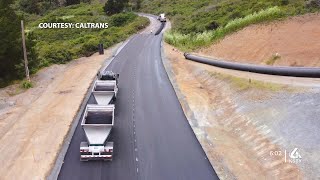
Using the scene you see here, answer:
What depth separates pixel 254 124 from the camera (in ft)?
82.2

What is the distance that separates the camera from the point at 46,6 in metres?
130

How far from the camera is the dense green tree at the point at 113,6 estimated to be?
10906cm

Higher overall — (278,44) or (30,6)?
(278,44)

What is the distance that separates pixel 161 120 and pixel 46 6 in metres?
114

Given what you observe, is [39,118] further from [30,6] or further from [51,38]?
[30,6]

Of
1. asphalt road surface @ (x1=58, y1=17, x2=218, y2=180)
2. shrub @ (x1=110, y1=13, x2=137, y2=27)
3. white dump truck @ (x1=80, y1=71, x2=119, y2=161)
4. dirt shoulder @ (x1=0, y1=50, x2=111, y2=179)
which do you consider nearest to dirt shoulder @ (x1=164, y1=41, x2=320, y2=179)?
asphalt road surface @ (x1=58, y1=17, x2=218, y2=180)

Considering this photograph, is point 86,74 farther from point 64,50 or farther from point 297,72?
point 297,72

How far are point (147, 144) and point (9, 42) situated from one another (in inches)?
860

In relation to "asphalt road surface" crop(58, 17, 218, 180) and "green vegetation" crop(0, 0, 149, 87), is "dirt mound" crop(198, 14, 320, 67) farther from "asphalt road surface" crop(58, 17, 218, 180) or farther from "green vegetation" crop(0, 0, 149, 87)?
"green vegetation" crop(0, 0, 149, 87)

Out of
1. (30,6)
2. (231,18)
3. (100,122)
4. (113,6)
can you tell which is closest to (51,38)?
(113,6)

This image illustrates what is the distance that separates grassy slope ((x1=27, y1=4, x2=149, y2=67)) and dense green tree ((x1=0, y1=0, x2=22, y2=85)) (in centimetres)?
438

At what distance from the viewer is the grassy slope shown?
170ft

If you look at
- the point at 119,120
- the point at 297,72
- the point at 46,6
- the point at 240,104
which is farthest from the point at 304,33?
the point at 46,6

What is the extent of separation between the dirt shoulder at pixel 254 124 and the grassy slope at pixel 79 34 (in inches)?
897
